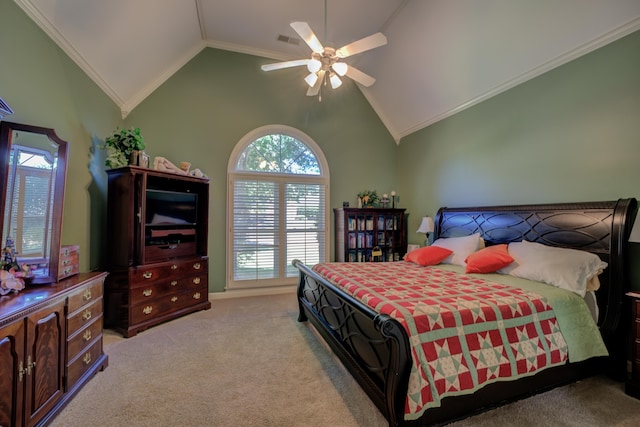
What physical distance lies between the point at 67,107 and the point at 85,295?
190 cm

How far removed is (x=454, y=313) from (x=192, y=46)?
4.88 m

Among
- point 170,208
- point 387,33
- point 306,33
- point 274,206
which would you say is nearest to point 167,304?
point 170,208

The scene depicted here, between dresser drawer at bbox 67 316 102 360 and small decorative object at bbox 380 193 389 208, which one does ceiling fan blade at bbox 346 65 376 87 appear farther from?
dresser drawer at bbox 67 316 102 360

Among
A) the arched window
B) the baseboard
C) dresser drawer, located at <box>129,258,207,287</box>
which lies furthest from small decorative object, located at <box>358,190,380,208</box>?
dresser drawer, located at <box>129,258,207,287</box>

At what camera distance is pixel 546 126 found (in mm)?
3094

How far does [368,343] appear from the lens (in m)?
1.87

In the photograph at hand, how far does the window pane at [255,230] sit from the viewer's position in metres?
4.48

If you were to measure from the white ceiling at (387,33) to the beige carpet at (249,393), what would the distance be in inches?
120

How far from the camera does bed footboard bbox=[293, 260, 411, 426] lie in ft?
4.95

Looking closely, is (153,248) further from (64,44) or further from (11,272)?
(64,44)

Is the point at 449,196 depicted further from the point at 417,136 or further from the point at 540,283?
the point at 540,283

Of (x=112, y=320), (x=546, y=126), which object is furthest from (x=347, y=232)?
(x=112, y=320)

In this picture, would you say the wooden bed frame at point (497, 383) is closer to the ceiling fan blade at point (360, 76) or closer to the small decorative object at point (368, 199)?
the small decorative object at point (368, 199)

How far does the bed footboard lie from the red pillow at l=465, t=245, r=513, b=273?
63.3 inches
